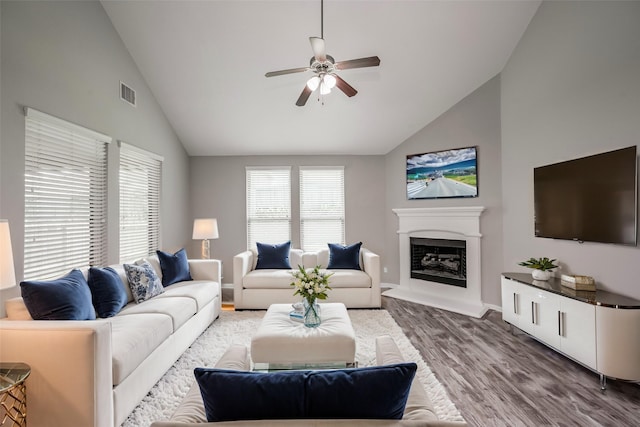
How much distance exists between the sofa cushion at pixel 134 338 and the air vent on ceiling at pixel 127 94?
266 cm

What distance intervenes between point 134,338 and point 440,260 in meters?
4.34

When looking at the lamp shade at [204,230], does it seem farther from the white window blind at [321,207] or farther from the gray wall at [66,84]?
the white window blind at [321,207]

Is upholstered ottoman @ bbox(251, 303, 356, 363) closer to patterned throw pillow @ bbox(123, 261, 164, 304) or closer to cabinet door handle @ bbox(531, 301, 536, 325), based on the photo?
patterned throw pillow @ bbox(123, 261, 164, 304)

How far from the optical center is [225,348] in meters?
3.14

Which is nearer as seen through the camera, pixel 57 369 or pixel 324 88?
pixel 57 369

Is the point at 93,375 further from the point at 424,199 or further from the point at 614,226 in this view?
the point at 424,199

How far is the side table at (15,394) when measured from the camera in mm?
1517

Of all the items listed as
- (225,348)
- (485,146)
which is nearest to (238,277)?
(225,348)

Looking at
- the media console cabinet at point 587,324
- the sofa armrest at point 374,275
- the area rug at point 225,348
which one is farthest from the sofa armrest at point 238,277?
the media console cabinet at point 587,324

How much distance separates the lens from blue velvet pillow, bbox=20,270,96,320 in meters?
2.07

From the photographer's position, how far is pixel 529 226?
376 centimetres

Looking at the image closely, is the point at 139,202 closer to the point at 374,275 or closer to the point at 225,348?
the point at 225,348

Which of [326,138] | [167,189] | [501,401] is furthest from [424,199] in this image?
[167,189]

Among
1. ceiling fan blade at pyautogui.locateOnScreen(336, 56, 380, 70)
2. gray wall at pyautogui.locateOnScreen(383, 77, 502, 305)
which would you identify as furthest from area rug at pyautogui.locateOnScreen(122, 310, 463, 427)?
ceiling fan blade at pyautogui.locateOnScreen(336, 56, 380, 70)
